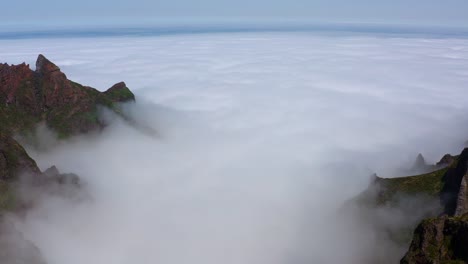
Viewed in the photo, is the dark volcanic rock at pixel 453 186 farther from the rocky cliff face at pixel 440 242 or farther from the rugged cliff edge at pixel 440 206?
the rocky cliff face at pixel 440 242

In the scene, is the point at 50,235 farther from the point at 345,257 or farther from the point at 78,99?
the point at 345,257

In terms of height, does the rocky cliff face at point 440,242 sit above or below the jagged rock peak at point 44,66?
below

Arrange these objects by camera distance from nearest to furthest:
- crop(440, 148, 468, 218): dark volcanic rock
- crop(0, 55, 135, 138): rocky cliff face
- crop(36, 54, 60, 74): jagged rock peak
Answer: crop(440, 148, 468, 218): dark volcanic rock → crop(0, 55, 135, 138): rocky cliff face → crop(36, 54, 60, 74): jagged rock peak

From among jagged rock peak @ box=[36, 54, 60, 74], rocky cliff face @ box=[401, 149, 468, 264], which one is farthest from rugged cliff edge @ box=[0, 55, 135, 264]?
rocky cliff face @ box=[401, 149, 468, 264]

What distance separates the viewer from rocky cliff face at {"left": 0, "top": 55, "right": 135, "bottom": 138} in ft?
545

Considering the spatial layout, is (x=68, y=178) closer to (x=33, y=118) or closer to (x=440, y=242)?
(x=33, y=118)

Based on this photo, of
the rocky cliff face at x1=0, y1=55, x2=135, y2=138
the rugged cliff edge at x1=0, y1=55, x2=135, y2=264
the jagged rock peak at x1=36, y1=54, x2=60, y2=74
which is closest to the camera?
the rugged cliff edge at x1=0, y1=55, x2=135, y2=264

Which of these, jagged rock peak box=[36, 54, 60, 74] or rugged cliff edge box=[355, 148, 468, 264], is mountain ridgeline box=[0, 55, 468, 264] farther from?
jagged rock peak box=[36, 54, 60, 74]

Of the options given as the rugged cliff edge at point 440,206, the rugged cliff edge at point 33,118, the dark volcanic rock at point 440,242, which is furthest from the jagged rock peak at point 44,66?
the dark volcanic rock at point 440,242

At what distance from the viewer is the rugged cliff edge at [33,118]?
122 meters

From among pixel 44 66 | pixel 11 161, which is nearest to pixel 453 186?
pixel 11 161

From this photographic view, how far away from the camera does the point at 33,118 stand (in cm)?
17050

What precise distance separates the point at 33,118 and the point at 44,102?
10106mm

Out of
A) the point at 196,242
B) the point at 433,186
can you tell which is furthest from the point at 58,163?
the point at 433,186
